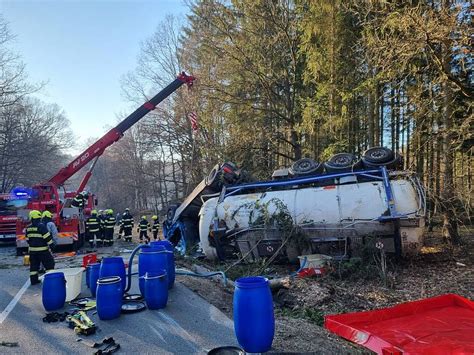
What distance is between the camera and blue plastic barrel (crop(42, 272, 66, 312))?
6.42m

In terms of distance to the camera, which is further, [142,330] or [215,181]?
[215,181]

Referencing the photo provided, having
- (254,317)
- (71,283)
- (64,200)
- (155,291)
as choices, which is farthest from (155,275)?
(64,200)

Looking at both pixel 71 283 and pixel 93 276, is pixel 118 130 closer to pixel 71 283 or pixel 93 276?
pixel 93 276

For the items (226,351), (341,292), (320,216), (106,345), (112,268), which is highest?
(320,216)

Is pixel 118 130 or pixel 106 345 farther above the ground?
pixel 118 130

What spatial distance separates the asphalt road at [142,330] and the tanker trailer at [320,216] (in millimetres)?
2709

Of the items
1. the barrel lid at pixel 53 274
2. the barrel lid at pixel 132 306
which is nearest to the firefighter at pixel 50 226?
the barrel lid at pixel 53 274

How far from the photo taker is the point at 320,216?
8.77 m

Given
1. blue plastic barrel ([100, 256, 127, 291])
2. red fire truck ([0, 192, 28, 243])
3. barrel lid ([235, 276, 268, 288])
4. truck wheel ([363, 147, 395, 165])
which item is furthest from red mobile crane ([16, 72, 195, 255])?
barrel lid ([235, 276, 268, 288])

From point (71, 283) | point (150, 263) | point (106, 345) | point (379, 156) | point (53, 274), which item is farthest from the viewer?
point (379, 156)

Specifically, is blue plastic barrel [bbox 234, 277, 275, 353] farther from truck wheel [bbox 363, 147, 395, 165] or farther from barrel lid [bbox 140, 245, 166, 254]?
truck wheel [bbox 363, 147, 395, 165]

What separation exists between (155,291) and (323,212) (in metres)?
4.21

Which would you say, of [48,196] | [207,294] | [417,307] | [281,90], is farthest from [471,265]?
[48,196]

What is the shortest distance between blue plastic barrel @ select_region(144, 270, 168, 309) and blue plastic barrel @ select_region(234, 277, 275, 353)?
2192mm
